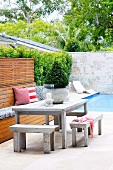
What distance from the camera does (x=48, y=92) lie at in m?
6.65

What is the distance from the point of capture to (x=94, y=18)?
60.5 ft

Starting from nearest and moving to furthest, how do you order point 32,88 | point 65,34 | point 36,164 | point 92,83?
point 36,164
point 32,88
point 92,83
point 65,34

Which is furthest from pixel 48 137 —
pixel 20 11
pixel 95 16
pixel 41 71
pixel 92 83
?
pixel 20 11

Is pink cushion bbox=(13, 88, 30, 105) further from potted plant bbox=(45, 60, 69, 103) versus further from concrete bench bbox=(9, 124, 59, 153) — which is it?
concrete bench bbox=(9, 124, 59, 153)

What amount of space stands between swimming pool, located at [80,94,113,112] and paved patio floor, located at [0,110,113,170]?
Result: 497cm

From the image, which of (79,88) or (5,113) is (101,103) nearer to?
(79,88)

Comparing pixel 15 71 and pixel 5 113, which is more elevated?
pixel 15 71

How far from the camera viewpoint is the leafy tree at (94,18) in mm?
18094

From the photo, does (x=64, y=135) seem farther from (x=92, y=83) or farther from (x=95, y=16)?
(x=95, y=16)

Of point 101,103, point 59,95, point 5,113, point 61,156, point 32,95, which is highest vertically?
point 59,95

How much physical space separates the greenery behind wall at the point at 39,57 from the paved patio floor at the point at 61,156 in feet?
10.8

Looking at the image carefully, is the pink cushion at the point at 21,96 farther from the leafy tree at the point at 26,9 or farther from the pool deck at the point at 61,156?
the leafy tree at the point at 26,9

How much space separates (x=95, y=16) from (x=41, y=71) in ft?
23.3

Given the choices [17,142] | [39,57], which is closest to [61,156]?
[17,142]
